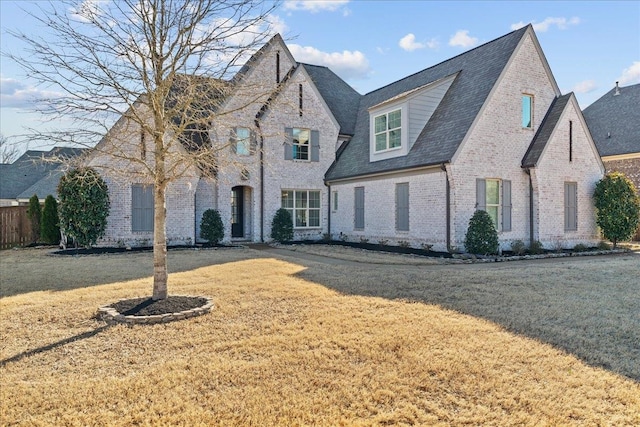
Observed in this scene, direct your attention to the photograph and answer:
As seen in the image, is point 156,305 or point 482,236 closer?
point 156,305

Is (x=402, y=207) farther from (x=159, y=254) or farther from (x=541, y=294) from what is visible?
(x=159, y=254)

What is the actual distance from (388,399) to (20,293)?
769 centimetres

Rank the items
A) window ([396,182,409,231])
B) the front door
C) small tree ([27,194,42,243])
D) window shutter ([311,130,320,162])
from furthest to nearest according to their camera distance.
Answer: window shutter ([311,130,320,162]) → the front door → small tree ([27,194,42,243]) → window ([396,182,409,231])

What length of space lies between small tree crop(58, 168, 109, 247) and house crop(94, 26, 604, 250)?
2.81ft

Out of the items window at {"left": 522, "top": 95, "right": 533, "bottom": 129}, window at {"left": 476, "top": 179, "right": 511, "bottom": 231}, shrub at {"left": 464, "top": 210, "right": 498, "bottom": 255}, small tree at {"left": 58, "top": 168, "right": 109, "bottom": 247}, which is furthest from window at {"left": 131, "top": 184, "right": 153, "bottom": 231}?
window at {"left": 522, "top": 95, "right": 533, "bottom": 129}

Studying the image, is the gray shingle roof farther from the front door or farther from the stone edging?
the stone edging

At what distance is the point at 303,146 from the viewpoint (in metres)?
20.2

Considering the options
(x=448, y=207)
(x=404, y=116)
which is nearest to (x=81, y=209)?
(x=404, y=116)

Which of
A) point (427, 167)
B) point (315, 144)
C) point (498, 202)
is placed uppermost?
point (315, 144)

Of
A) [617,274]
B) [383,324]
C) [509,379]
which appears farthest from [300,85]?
[509,379]

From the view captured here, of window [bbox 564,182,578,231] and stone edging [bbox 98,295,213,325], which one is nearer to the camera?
stone edging [bbox 98,295,213,325]

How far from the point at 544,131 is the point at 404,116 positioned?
516 cm

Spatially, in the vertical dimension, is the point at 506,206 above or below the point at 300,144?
below

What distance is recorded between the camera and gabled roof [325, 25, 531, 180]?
14.7 meters
